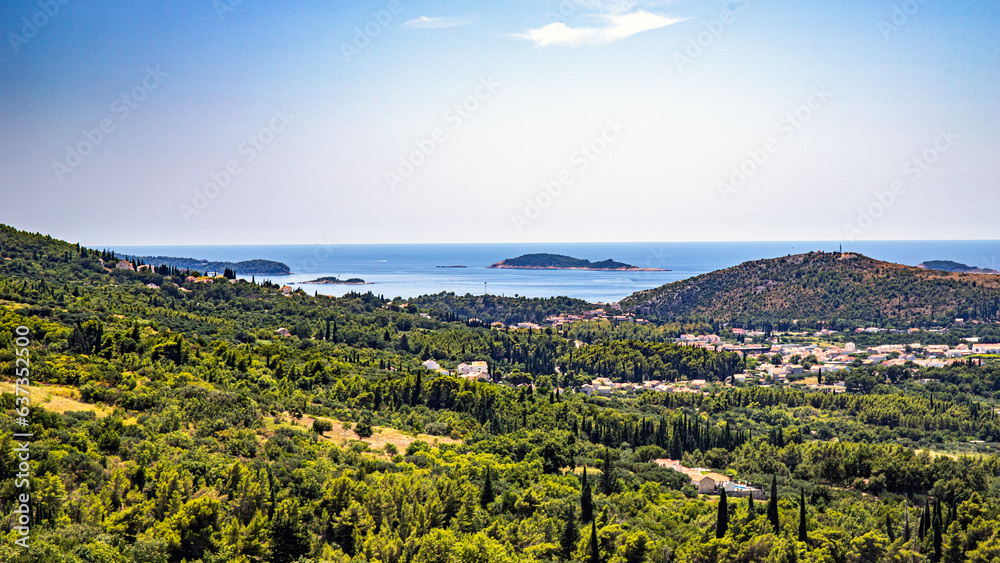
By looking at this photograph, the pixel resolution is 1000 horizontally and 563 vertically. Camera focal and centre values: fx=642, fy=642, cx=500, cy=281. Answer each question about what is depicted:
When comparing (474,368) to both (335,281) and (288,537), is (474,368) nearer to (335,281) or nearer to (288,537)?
(288,537)

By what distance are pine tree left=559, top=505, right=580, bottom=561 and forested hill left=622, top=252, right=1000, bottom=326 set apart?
9868 cm

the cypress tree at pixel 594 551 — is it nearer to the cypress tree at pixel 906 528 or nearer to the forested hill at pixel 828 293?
the cypress tree at pixel 906 528

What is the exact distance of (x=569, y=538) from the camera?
19.2m

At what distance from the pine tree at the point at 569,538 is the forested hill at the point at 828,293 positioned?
3885 inches

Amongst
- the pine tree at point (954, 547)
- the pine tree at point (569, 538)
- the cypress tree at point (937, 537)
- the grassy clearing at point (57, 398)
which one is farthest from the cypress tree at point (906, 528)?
the grassy clearing at point (57, 398)

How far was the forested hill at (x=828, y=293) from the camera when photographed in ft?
341

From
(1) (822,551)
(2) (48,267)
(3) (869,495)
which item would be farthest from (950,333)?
(2) (48,267)

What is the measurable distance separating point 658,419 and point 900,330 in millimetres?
71882

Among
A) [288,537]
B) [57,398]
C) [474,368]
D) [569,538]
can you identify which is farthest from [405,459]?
[474,368]

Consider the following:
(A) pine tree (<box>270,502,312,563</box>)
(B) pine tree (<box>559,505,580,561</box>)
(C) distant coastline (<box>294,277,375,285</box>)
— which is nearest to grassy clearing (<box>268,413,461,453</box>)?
(A) pine tree (<box>270,502,312,563</box>)

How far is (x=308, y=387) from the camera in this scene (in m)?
38.0

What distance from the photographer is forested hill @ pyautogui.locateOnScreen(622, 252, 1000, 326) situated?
10394cm

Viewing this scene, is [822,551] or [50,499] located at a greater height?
[50,499]

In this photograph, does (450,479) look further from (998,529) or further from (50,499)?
(998,529)
